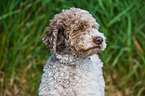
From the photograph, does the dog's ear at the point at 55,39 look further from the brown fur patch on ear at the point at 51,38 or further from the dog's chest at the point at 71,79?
the dog's chest at the point at 71,79

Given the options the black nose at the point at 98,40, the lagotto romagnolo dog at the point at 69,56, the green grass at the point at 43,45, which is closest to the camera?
the black nose at the point at 98,40

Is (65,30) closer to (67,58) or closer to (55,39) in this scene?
(55,39)

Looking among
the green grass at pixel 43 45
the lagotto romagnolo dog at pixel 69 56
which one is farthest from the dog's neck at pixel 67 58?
the green grass at pixel 43 45

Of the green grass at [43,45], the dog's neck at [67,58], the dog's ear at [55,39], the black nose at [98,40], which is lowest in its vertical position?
the dog's neck at [67,58]

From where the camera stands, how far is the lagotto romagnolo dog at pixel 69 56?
3506 millimetres

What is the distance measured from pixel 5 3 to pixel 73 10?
3384 millimetres

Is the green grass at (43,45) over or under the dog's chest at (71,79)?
over

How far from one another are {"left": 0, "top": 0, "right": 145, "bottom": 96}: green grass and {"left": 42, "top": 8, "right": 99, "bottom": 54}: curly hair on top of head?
8.52 feet

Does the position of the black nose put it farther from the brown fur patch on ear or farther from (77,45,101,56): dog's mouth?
the brown fur patch on ear

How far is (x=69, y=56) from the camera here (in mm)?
3617

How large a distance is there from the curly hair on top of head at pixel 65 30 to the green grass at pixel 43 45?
2.60 m

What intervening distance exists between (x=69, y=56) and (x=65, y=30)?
0.37 m

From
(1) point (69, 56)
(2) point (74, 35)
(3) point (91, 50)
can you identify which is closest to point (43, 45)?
(1) point (69, 56)

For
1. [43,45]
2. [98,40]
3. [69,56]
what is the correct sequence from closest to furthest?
[98,40] → [69,56] → [43,45]
